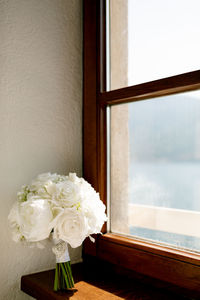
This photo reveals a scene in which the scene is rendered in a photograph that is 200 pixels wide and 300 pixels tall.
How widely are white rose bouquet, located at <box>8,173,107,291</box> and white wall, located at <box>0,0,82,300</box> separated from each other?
19 cm

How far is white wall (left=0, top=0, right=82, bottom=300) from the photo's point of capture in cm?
117

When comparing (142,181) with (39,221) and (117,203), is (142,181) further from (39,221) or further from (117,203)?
(39,221)

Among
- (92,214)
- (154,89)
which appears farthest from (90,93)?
(92,214)

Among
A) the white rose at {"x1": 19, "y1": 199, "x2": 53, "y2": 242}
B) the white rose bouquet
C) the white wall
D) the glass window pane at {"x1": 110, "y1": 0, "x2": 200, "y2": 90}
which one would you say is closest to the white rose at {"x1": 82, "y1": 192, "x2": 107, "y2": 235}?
the white rose bouquet

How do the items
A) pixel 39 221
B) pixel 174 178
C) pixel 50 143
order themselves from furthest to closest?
pixel 50 143 → pixel 174 178 → pixel 39 221

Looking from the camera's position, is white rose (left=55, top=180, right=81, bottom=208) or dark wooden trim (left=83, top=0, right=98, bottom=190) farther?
dark wooden trim (left=83, top=0, right=98, bottom=190)

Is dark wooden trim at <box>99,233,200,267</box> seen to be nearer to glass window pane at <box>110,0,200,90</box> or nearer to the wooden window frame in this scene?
the wooden window frame

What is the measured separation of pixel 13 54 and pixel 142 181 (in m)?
0.68

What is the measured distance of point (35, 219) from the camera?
928mm

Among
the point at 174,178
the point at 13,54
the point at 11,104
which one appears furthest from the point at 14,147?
the point at 174,178

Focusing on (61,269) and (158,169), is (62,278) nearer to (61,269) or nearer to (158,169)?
(61,269)

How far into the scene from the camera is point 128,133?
1.23 m

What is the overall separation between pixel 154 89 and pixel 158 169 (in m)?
0.28

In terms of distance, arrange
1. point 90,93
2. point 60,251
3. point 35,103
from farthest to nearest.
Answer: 1. point 90,93
2. point 35,103
3. point 60,251
